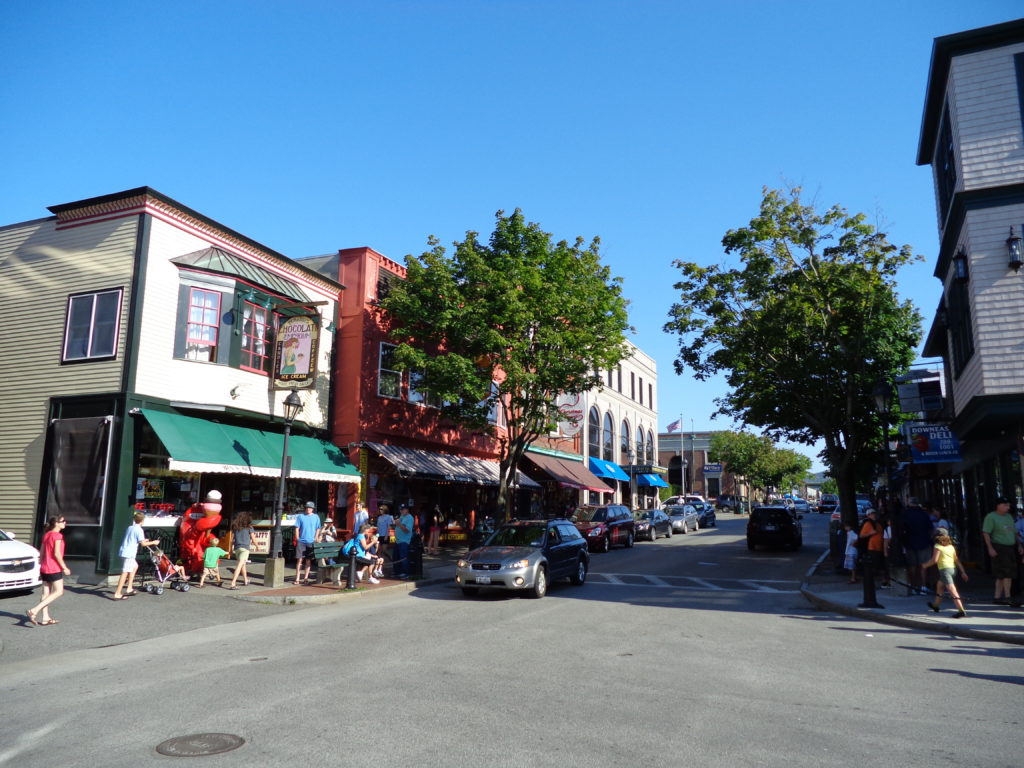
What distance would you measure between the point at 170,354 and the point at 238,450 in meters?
2.77

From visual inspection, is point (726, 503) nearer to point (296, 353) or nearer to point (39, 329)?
point (296, 353)

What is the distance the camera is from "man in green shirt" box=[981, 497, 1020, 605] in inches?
488

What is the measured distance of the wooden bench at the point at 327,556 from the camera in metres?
15.4

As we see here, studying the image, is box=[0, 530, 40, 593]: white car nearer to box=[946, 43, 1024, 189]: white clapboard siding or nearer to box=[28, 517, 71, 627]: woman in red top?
box=[28, 517, 71, 627]: woman in red top

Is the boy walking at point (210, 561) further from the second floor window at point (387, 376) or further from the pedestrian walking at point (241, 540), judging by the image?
the second floor window at point (387, 376)

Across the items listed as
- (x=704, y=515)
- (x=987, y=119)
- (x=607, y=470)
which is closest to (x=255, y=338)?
(x=987, y=119)

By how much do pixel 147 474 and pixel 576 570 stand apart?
10.2m

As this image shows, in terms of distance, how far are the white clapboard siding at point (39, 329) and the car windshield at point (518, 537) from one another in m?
9.15

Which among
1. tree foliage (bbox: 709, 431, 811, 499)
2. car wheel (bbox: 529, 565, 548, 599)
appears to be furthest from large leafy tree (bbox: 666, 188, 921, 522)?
tree foliage (bbox: 709, 431, 811, 499)

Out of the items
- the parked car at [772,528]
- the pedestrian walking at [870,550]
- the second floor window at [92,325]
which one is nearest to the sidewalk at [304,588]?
the second floor window at [92,325]

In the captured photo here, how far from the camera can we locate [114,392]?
16312 mm

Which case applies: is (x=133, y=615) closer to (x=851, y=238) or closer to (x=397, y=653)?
(x=397, y=653)

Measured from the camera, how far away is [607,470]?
141ft

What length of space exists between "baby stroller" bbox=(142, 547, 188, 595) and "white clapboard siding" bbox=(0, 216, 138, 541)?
146 inches
